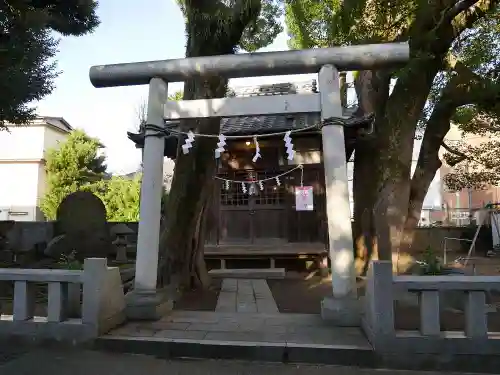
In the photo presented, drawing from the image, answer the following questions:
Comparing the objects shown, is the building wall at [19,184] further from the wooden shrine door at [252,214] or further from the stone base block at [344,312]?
the stone base block at [344,312]

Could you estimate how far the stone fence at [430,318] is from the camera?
4.02 meters

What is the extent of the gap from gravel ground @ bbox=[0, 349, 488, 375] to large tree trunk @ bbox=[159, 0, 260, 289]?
8.36 ft

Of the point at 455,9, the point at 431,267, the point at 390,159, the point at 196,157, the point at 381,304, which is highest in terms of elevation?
the point at 455,9

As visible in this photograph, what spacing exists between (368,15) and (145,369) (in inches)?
349

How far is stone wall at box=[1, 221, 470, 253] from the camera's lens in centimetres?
1253

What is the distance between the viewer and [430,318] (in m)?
4.11

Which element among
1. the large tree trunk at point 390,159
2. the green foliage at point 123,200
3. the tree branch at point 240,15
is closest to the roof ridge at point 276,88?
the large tree trunk at point 390,159

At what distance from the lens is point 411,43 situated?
318 inches

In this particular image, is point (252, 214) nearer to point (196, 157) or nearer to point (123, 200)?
point (196, 157)

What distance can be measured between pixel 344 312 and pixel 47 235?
1166 centimetres

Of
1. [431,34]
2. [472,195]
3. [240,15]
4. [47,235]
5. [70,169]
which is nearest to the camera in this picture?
[240,15]

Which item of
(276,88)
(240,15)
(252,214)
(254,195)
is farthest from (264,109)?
(276,88)

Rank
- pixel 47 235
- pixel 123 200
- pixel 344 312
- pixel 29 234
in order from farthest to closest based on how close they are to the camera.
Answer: pixel 123 200, pixel 47 235, pixel 29 234, pixel 344 312

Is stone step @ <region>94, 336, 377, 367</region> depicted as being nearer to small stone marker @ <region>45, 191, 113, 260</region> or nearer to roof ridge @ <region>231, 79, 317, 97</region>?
small stone marker @ <region>45, 191, 113, 260</region>
